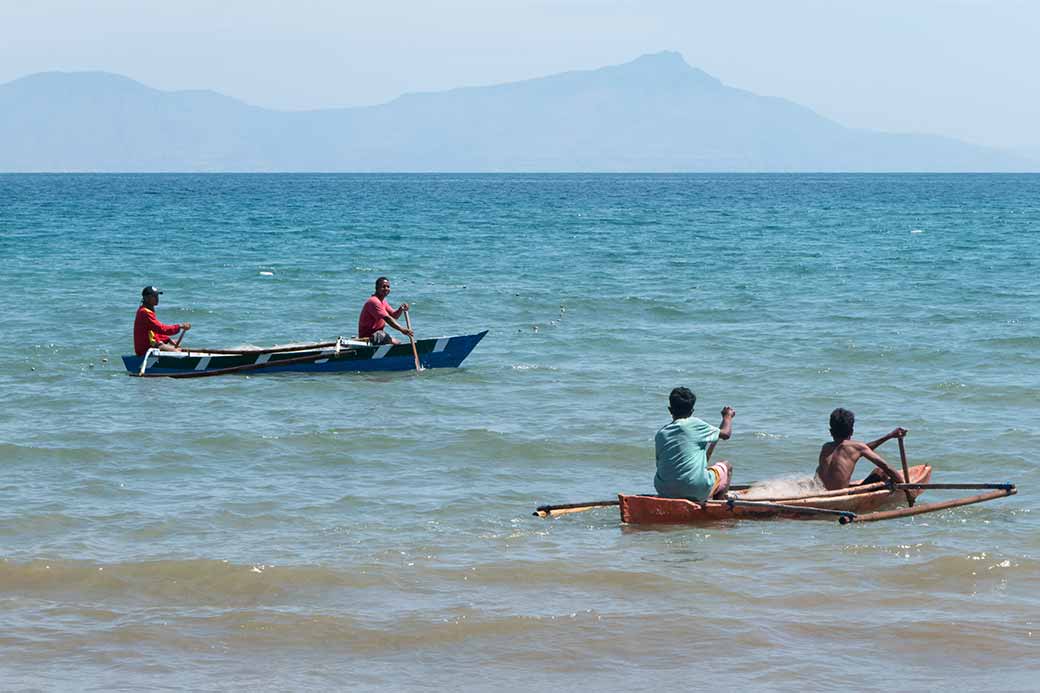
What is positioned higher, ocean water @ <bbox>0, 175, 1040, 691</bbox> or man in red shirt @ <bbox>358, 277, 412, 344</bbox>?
man in red shirt @ <bbox>358, 277, 412, 344</bbox>

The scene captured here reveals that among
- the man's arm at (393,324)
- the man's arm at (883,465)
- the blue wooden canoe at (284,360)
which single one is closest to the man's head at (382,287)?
the man's arm at (393,324)

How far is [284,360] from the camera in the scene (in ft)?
68.0

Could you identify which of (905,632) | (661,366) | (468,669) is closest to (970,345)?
(661,366)

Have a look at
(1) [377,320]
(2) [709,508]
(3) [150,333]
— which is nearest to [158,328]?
(3) [150,333]

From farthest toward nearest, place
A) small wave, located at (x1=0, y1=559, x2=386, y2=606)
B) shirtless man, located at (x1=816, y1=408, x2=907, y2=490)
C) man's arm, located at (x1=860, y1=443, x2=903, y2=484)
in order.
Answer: shirtless man, located at (x1=816, y1=408, x2=907, y2=490), man's arm, located at (x1=860, y1=443, x2=903, y2=484), small wave, located at (x1=0, y1=559, x2=386, y2=606)

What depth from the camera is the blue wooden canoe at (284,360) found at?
20.6 meters

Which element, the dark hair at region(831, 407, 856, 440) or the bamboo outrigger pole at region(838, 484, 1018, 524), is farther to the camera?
the dark hair at region(831, 407, 856, 440)

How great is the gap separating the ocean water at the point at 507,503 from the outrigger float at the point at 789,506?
0.46 feet

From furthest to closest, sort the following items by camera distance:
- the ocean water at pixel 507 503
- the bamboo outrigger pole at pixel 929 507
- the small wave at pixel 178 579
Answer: the bamboo outrigger pole at pixel 929 507
the small wave at pixel 178 579
the ocean water at pixel 507 503

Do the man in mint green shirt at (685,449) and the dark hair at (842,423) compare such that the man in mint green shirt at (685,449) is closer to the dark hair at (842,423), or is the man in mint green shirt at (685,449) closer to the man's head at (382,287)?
the dark hair at (842,423)

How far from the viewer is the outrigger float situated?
38.8 feet

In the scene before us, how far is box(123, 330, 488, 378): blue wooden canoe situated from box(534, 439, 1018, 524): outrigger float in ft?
30.2

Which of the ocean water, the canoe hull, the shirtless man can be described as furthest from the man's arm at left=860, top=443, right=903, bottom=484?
the ocean water

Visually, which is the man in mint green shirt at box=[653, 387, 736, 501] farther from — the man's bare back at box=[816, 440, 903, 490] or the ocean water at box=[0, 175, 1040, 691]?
the man's bare back at box=[816, 440, 903, 490]
